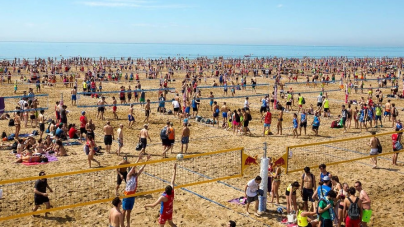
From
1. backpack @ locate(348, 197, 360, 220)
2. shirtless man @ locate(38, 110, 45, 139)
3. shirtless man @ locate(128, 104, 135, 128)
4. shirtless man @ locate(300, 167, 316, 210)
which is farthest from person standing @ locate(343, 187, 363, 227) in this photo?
shirtless man @ locate(128, 104, 135, 128)

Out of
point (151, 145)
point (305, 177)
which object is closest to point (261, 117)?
point (151, 145)

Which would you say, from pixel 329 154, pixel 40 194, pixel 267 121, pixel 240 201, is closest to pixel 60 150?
pixel 40 194

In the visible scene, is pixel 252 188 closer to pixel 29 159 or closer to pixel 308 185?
pixel 308 185

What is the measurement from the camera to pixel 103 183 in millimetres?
11867

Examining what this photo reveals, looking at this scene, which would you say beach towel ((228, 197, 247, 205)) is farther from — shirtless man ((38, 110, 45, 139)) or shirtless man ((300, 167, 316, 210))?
shirtless man ((38, 110, 45, 139))

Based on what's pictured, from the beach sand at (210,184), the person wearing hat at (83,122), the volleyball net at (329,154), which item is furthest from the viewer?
the person wearing hat at (83,122)

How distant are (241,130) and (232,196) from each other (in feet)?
27.8

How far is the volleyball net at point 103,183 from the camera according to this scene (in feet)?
33.3

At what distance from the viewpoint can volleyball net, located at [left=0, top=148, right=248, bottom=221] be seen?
10.2 meters

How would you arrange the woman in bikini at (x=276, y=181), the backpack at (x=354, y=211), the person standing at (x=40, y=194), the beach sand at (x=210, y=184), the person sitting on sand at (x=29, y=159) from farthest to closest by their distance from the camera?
the person sitting on sand at (x=29, y=159) < the woman in bikini at (x=276, y=181) < the beach sand at (x=210, y=184) < the person standing at (x=40, y=194) < the backpack at (x=354, y=211)

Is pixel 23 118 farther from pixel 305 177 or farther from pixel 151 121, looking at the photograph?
pixel 305 177

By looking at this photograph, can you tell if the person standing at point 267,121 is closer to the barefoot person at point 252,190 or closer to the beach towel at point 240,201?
the beach towel at point 240,201

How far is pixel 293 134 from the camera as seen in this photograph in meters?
18.9

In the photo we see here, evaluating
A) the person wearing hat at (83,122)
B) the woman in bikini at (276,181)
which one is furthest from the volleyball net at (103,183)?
the person wearing hat at (83,122)
